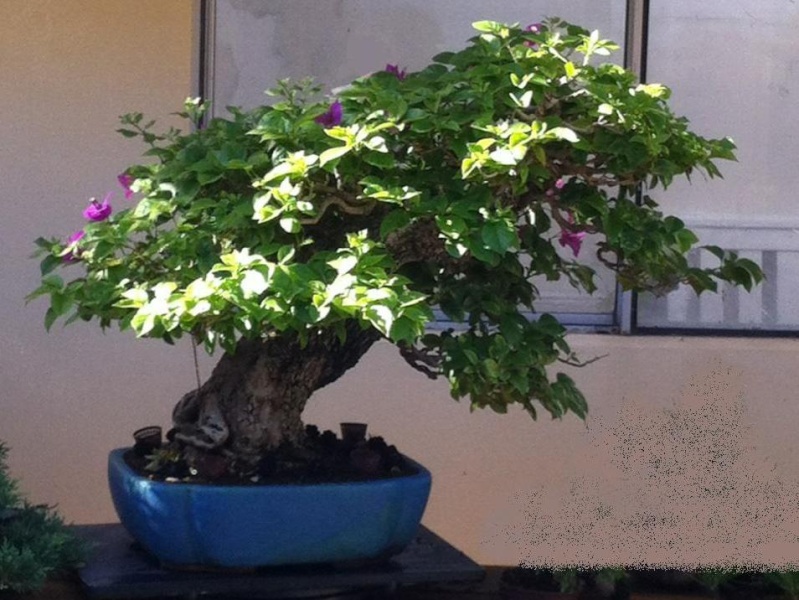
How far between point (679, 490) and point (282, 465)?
146cm

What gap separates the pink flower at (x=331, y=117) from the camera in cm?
201

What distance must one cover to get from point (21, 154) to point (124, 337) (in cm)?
53

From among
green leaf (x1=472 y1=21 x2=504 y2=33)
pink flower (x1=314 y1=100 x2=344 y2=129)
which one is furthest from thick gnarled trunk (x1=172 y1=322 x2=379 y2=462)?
green leaf (x1=472 y1=21 x2=504 y2=33)

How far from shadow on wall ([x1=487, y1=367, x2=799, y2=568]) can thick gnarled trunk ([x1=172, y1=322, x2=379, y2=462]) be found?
120 cm

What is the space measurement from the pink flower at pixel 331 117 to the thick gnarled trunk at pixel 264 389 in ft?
1.24

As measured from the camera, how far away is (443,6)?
134 inches

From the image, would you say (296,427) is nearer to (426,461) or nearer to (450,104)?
(450,104)

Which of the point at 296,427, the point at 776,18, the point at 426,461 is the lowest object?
the point at 426,461

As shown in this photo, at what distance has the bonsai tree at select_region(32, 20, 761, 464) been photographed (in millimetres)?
1837

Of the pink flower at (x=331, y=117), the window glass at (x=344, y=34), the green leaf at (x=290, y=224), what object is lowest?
the green leaf at (x=290, y=224)

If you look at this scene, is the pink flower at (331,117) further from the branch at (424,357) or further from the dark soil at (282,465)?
the dark soil at (282,465)

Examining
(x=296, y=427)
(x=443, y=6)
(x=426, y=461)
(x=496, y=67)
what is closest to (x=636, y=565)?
(x=426, y=461)

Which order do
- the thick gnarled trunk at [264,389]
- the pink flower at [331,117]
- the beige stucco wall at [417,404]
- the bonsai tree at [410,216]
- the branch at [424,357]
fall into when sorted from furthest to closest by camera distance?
the beige stucco wall at [417,404]
the thick gnarled trunk at [264,389]
the branch at [424,357]
the pink flower at [331,117]
the bonsai tree at [410,216]

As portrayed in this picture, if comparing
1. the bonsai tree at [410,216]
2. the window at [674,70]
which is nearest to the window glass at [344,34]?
the window at [674,70]
